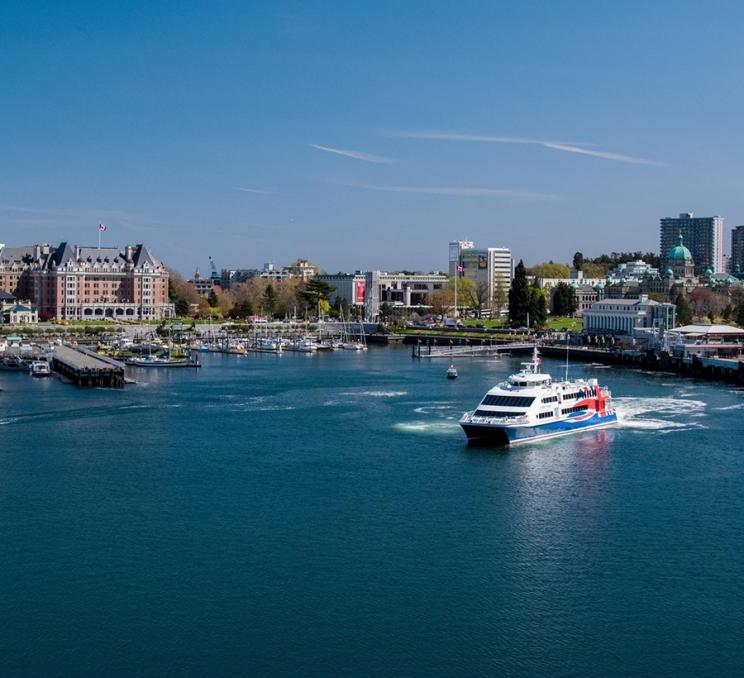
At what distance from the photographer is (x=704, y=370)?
217 ft

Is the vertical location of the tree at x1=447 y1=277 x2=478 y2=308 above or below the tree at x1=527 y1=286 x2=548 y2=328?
above

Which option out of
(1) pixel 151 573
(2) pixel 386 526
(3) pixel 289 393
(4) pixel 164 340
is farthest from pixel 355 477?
(4) pixel 164 340

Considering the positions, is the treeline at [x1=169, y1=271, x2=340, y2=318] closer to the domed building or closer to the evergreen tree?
the evergreen tree

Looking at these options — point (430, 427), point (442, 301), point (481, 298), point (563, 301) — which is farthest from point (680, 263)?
point (430, 427)

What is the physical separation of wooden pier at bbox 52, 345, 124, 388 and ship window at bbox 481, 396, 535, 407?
24.5 m

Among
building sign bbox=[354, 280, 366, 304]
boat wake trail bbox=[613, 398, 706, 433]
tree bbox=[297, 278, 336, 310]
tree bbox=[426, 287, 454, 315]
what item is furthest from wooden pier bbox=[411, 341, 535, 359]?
building sign bbox=[354, 280, 366, 304]

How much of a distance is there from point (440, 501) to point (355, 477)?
142 inches

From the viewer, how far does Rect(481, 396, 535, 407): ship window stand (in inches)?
1499

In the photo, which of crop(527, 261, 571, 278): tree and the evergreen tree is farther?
crop(527, 261, 571, 278): tree

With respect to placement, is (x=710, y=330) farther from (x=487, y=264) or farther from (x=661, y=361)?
(x=487, y=264)

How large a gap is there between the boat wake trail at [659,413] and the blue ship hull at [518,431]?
298 cm

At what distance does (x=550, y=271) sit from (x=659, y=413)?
12752 cm

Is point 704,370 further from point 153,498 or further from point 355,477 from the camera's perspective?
point 153,498

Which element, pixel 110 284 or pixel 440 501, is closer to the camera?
pixel 440 501
